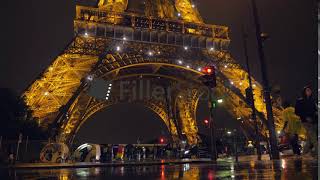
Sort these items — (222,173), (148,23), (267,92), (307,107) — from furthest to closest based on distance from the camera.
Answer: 1. (148,23)
2. (267,92)
3. (307,107)
4. (222,173)

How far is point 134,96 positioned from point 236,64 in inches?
742

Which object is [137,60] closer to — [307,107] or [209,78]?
[209,78]

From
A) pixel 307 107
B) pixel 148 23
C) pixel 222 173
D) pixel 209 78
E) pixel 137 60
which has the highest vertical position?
pixel 148 23

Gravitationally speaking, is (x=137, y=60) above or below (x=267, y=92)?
above

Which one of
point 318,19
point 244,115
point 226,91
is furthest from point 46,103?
point 318,19

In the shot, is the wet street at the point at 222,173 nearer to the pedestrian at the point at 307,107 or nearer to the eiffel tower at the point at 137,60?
the pedestrian at the point at 307,107

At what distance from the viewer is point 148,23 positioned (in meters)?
36.1

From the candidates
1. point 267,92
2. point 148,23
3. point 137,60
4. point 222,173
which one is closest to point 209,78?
point 267,92

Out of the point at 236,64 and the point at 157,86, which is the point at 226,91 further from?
the point at 157,86

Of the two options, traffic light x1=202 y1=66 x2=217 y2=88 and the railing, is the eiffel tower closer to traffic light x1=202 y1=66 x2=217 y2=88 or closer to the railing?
the railing

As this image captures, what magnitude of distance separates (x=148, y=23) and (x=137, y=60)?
6.74m

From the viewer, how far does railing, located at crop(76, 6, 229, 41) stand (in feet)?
107

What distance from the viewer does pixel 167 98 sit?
46.5m

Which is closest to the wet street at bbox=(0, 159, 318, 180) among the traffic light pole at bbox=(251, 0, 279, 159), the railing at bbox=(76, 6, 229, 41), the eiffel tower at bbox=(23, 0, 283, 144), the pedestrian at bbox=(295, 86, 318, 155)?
the pedestrian at bbox=(295, 86, 318, 155)
